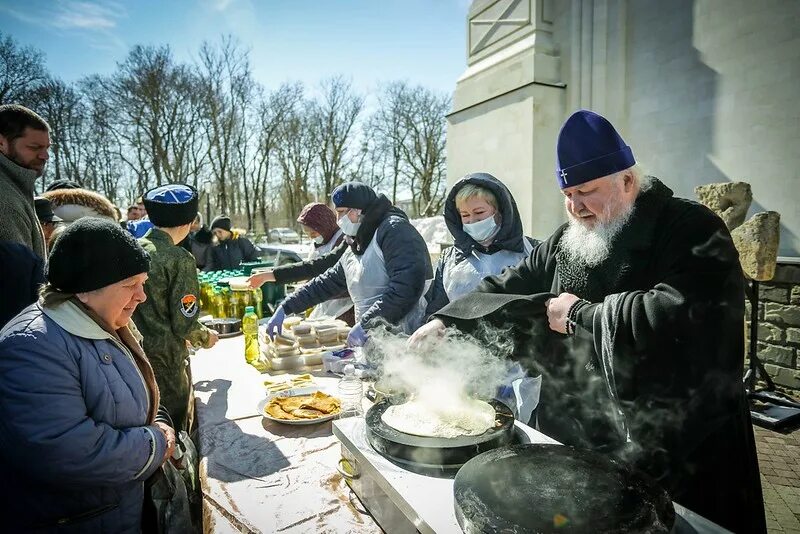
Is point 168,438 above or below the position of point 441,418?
below

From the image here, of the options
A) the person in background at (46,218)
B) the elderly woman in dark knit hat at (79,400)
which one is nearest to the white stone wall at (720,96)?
the elderly woman in dark knit hat at (79,400)

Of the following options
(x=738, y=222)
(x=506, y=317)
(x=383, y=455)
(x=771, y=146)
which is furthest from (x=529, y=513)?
(x=771, y=146)

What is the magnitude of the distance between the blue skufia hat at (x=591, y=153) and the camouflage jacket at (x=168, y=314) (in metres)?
2.21

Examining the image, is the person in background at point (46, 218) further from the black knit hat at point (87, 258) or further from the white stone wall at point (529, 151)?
the white stone wall at point (529, 151)

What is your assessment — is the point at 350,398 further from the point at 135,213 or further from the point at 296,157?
the point at 296,157

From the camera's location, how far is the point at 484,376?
8.28 ft

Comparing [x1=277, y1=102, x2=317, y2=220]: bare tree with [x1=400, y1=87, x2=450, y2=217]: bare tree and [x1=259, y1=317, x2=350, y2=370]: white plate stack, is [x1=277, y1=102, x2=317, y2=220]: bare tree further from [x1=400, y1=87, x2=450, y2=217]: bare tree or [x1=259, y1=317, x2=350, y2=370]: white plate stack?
[x1=259, y1=317, x2=350, y2=370]: white plate stack

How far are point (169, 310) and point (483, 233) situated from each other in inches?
81.5

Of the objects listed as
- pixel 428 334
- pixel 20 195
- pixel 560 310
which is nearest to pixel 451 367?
pixel 428 334

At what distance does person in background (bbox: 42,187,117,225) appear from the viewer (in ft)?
12.7

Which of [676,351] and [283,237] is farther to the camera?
[283,237]

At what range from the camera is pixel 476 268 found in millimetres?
3029

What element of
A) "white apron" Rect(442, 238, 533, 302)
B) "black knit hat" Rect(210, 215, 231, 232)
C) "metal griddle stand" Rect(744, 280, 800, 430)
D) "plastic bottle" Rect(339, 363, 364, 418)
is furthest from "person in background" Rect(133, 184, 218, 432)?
"black knit hat" Rect(210, 215, 231, 232)

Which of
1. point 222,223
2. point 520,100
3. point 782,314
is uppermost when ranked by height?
point 520,100
